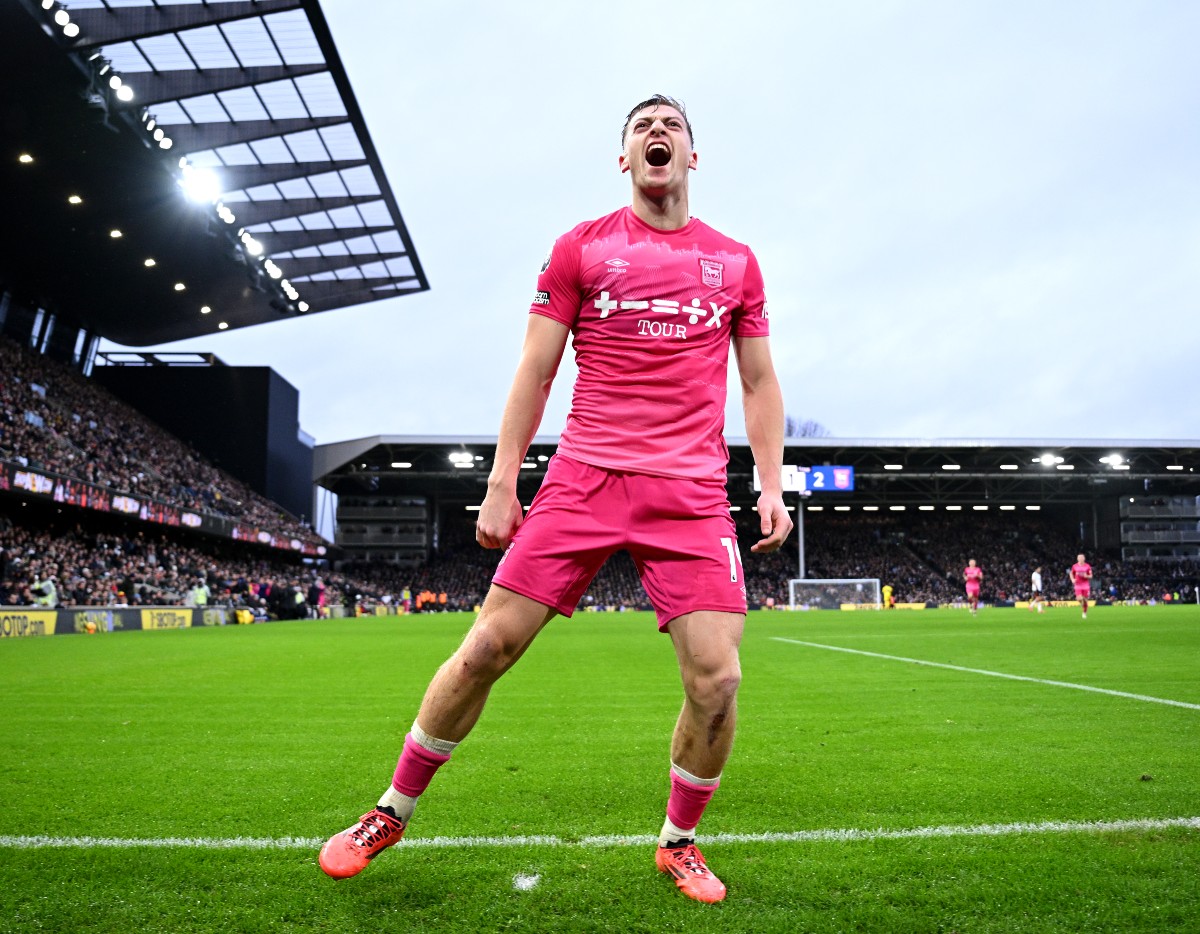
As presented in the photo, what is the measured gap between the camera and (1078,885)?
8.44ft

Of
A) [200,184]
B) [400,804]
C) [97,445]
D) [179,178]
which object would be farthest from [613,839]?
[97,445]

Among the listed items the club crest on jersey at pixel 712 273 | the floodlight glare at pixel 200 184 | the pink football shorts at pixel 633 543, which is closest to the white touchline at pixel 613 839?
the pink football shorts at pixel 633 543

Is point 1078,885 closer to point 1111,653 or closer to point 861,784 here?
point 861,784

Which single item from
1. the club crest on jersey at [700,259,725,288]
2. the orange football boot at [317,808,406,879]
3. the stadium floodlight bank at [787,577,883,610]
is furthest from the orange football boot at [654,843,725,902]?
the stadium floodlight bank at [787,577,883,610]

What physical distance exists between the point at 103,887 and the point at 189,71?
76.0ft

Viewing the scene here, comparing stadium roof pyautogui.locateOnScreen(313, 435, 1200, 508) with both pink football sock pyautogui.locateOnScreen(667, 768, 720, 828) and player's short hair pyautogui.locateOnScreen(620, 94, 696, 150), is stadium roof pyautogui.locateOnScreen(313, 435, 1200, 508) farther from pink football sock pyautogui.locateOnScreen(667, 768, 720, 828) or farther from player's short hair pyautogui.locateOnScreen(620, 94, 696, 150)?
pink football sock pyautogui.locateOnScreen(667, 768, 720, 828)

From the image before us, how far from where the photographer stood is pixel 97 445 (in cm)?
3434

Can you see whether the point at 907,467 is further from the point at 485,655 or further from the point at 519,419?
the point at 485,655

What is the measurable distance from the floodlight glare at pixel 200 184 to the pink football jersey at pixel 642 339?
26572 mm

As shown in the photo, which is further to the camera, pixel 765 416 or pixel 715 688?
pixel 765 416

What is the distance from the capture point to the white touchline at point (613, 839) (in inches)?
119

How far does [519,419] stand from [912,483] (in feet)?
186

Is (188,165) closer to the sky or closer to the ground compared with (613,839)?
closer to the sky

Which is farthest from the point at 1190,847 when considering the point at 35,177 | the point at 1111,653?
the point at 35,177
